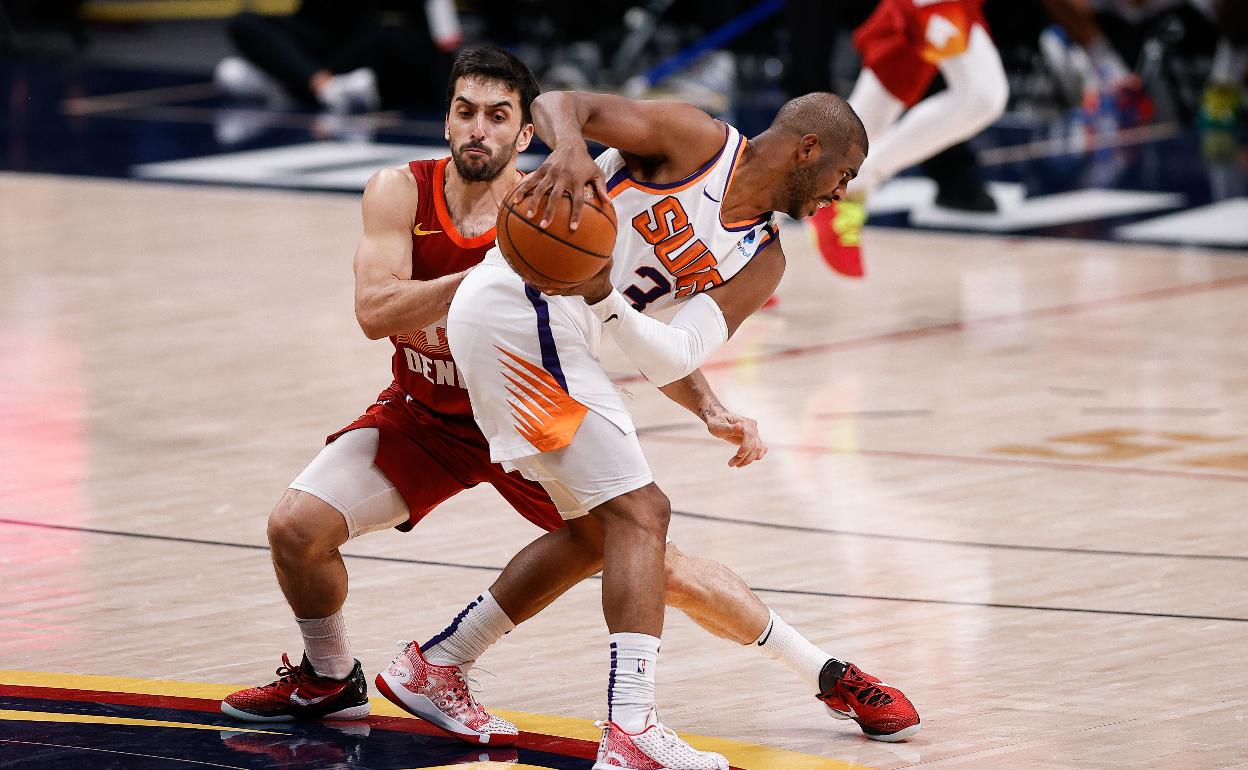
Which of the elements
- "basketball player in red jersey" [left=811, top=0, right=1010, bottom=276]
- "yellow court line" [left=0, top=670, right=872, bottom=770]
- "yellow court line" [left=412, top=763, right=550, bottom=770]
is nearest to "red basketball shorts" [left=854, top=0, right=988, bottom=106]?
"basketball player in red jersey" [left=811, top=0, right=1010, bottom=276]

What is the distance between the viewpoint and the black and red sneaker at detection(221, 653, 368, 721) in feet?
16.0

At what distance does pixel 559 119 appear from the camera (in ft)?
15.0

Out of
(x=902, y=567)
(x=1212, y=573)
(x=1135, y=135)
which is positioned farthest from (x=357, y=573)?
(x=1135, y=135)

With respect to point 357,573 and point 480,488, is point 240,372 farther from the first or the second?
point 357,573

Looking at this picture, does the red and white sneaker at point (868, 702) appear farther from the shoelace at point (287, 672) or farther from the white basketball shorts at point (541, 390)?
the shoelace at point (287, 672)

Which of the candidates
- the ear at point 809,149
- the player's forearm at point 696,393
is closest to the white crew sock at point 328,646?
the player's forearm at point 696,393

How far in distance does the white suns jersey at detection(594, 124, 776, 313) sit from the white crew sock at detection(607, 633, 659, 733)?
825 millimetres

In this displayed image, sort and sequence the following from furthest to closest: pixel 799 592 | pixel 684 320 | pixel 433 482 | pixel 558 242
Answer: pixel 799 592
pixel 433 482
pixel 684 320
pixel 558 242

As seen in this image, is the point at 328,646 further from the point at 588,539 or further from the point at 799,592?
the point at 799,592

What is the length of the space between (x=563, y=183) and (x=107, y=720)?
1.53 m

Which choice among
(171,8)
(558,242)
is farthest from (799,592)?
(171,8)

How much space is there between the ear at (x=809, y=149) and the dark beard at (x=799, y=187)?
0.02 metres

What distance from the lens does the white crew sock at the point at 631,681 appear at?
14.5 feet

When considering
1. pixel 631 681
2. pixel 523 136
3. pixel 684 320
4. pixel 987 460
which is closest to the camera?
pixel 631 681
